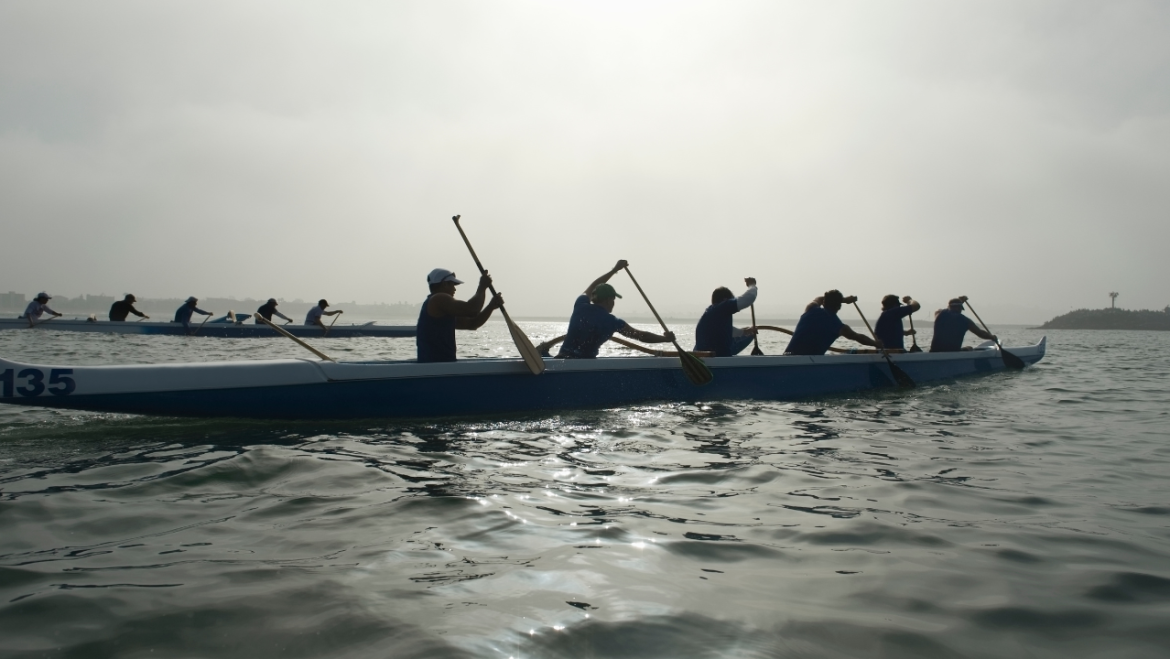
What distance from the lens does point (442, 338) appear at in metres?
6.83

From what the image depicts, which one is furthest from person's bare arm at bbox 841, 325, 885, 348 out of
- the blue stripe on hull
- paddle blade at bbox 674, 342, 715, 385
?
paddle blade at bbox 674, 342, 715, 385

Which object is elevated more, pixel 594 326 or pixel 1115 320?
pixel 1115 320

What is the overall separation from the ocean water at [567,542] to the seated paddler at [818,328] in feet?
12.0

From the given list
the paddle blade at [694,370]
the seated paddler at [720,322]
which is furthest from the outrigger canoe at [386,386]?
the seated paddler at [720,322]

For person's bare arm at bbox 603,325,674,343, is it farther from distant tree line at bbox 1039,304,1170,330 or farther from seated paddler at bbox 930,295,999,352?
distant tree line at bbox 1039,304,1170,330

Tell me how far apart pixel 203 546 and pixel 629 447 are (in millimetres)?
3181

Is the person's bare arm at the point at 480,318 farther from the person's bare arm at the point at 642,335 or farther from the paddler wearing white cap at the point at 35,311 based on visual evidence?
the paddler wearing white cap at the point at 35,311

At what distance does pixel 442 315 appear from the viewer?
673 cm

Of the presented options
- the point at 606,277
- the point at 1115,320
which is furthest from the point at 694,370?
the point at 1115,320

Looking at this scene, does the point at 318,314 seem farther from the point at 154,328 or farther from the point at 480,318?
the point at 480,318

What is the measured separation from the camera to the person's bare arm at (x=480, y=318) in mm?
7031

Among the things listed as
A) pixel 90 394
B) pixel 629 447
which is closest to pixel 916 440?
pixel 629 447

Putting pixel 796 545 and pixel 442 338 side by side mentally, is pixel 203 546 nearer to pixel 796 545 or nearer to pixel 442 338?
pixel 796 545

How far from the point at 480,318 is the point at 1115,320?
131 meters
